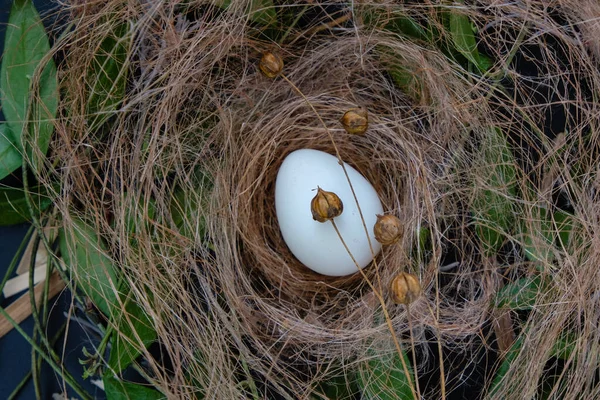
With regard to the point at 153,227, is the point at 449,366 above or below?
below

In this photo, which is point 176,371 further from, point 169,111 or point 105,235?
point 169,111

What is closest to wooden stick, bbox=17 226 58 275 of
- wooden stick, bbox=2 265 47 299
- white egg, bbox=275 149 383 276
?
wooden stick, bbox=2 265 47 299

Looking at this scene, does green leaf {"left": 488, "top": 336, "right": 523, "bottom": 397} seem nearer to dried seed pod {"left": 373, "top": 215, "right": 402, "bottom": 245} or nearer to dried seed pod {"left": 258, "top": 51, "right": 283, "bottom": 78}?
dried seed pod {"left": 373, "top": 215, "right": 402, "bottom": 245}

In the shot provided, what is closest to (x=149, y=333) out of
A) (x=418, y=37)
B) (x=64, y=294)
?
(x=64, y=294)

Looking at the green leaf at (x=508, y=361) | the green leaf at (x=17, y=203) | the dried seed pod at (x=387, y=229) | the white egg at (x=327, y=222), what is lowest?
the green leaf at (x=508, y=361)

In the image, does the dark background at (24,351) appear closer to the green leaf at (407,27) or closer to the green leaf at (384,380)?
the green leaf at (384,380)

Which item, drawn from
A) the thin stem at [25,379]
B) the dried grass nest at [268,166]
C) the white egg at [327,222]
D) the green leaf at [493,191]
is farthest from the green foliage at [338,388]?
the thin stem at [25,379]

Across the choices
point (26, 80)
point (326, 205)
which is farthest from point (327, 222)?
point (26, 80)
